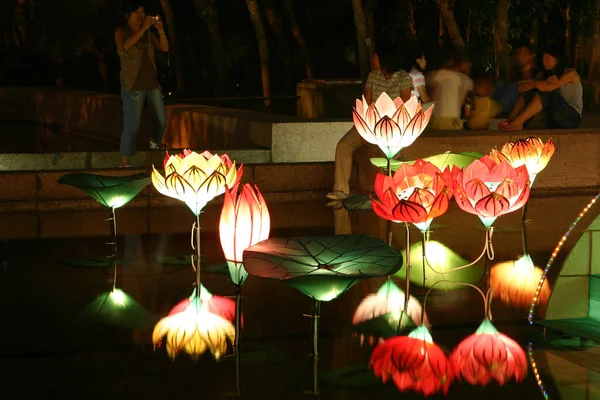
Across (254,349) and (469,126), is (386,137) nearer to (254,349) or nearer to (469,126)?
(254,349)

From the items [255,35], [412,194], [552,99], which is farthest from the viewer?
[255,35]

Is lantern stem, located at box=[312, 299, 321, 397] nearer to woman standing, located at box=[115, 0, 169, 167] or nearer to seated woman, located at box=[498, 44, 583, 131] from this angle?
woman standing, located at box=[115, 0, 169, 167]

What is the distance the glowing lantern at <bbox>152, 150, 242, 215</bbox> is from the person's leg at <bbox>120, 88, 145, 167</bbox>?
15.5 feet

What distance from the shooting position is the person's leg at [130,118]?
12492 millimetres

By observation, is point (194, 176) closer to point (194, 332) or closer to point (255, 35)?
point (194, 332)

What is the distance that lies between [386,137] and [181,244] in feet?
6.65

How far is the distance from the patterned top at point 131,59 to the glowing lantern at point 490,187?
208 inches

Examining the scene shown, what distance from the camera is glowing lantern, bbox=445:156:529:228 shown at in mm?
7777

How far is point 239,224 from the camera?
21.4ft

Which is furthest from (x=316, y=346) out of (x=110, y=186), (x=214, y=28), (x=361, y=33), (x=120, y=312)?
(x=214, y=28)

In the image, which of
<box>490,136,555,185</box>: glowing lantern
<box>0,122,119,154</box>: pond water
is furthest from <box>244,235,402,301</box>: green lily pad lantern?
<box>0,122,119,154</box>: pond water

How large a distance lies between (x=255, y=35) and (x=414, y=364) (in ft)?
112

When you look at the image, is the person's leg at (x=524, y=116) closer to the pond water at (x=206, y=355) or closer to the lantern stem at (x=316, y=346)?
the pond water at (x=206, y=355)

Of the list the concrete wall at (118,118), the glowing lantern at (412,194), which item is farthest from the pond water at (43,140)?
the glowing lantern at (412,194)
